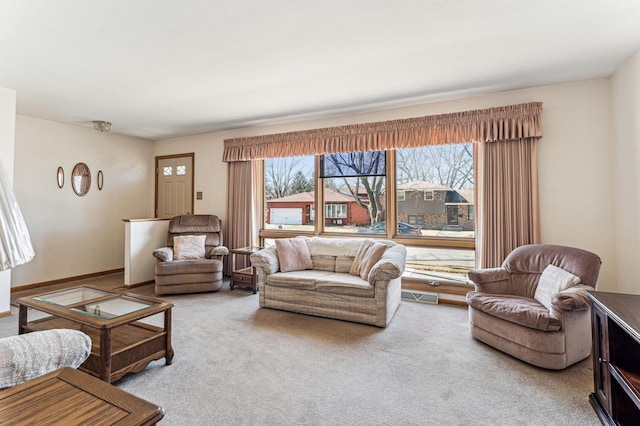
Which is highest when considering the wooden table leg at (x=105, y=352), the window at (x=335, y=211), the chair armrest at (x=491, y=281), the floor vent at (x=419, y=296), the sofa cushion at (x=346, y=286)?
the window at (x=335, y=211)

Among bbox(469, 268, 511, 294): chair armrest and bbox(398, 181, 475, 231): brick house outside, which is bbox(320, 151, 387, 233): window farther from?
bbox(469, 268, 511, 294): chair armrest

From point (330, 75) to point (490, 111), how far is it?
189 centimetres

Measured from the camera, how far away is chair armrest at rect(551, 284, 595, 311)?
2215 millimetres

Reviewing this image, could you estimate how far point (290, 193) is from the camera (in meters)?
5.07

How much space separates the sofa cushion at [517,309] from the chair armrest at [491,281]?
0.32 feet

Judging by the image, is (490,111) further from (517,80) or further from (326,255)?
(326,255)

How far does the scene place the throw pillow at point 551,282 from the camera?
2.49 m

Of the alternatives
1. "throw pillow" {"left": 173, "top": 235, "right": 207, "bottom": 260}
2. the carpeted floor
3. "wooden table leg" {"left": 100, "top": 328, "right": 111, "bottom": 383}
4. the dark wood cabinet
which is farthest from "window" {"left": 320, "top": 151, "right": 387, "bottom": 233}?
"wooden table leg" {"left": 100, "top": 328, "right": 111, "bottom": 383}

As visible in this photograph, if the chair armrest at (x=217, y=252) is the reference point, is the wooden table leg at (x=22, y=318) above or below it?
below

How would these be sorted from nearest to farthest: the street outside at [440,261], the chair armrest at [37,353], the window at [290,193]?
1. the chair armrest at [37,353]
2. the street outside at [440,261]
3. the window at [290,193]

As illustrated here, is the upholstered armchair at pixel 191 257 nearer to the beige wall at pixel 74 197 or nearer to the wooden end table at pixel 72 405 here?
the beige wall at pixel 74 197

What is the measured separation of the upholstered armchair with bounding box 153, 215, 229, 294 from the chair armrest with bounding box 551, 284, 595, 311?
387 cm

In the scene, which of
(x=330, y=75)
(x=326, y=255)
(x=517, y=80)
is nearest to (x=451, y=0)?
(x=330, y=75)

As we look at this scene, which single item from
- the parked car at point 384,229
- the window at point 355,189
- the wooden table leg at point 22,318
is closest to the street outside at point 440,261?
the parked car at point 384,229
